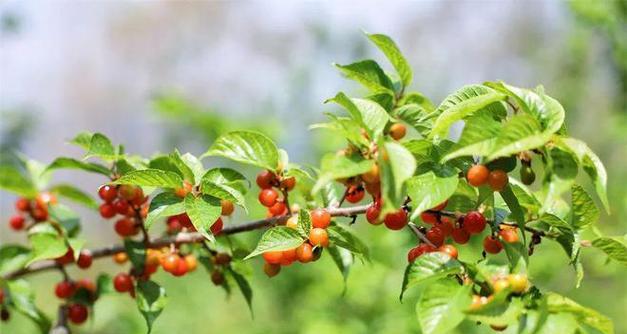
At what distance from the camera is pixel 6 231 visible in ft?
31.4

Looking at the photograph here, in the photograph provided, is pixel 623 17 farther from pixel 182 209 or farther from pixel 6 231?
pixel 6 231

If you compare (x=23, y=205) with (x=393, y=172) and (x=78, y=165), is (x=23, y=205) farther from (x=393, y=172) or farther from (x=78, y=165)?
(x=393, y=172)

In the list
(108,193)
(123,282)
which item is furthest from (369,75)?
(123,282)

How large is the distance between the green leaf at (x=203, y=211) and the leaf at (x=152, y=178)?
0.04 meters

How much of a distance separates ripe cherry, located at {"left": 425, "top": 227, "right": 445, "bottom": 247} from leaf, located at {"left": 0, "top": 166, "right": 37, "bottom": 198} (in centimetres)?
97

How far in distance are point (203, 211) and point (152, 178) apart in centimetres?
10

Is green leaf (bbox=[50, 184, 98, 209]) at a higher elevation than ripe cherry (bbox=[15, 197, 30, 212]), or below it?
higher

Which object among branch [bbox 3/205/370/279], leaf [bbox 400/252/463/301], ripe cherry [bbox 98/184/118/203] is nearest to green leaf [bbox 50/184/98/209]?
branch [bbox 3/205/370/279]

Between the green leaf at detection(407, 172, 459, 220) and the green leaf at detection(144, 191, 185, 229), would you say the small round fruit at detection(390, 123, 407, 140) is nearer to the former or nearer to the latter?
the green leaf at detection(407, 172, 459, 220)

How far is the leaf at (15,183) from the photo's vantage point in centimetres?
163

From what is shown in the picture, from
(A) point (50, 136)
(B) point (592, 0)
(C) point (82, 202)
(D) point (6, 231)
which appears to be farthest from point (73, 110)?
(C) point (82, 202)

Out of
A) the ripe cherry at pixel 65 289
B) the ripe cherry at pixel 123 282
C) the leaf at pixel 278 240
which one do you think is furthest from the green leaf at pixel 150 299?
the leaf at pixel 278 240

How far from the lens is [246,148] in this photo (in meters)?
1.20

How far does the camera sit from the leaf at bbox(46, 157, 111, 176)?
56.3 inches
